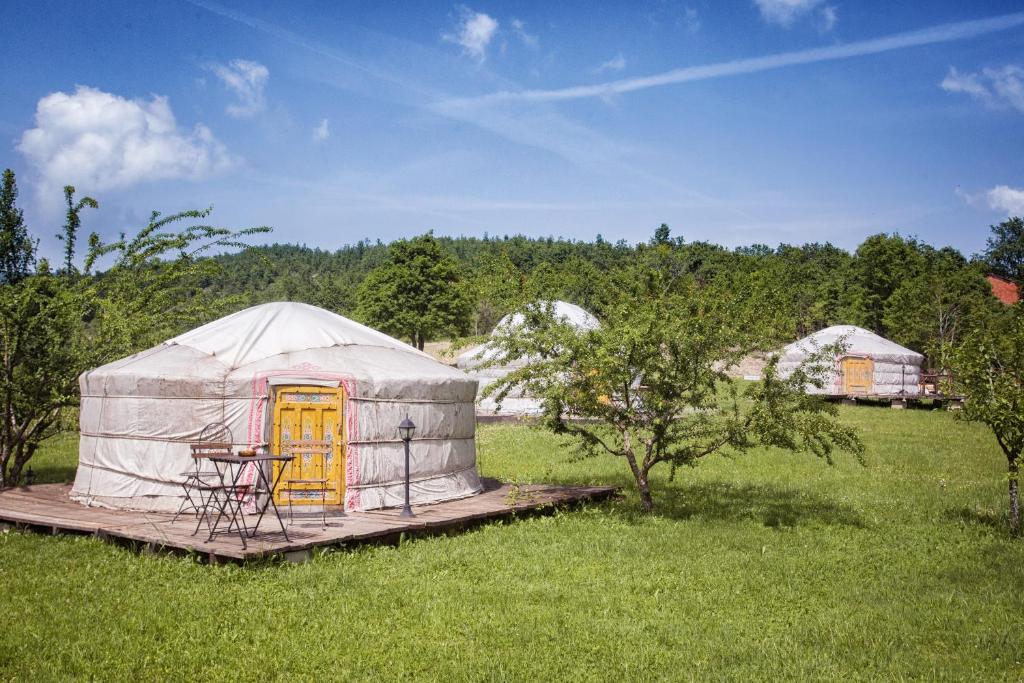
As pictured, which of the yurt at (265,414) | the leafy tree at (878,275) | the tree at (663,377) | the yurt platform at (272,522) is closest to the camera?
the yurt platform at (272,522)

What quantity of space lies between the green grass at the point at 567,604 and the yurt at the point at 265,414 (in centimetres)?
146

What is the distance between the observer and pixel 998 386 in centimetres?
959

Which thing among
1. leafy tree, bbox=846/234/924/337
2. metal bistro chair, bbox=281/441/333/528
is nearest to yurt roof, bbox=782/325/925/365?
leafy tree, bbox=846/234/924/337

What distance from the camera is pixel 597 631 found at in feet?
19.5

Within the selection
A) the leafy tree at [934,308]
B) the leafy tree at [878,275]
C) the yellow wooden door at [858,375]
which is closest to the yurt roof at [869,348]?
the yellow wooden door at [858,375]

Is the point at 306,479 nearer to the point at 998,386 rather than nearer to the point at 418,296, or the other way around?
the point at 998,386

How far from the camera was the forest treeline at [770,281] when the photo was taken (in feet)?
34.6

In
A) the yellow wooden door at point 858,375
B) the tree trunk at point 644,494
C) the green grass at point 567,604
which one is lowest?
the green grass at point 567,604

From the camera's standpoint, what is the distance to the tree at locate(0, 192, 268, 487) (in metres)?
11.7

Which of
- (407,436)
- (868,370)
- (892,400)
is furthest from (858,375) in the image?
(407,436)

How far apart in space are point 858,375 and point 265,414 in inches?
1042

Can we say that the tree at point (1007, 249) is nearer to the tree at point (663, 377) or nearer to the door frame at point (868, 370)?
the door frame at point (868, 370)

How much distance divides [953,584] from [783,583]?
4.93 ft

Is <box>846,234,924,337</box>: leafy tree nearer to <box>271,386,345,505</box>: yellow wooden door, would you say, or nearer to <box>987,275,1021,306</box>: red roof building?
<box>987,275,1021,306</box>: red roof building
